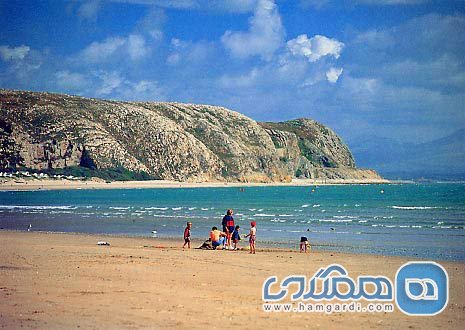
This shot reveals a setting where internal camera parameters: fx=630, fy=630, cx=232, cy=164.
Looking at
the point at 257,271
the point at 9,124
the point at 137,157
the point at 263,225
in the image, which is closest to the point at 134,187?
the point at 137,157

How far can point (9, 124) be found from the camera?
129 m

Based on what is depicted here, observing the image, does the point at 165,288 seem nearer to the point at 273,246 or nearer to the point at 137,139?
the point at 273,246

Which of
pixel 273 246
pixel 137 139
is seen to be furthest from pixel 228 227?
pixel 137 139

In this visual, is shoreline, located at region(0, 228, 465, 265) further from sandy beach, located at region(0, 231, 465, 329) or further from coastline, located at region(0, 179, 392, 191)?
coastline, located at region(0, 179, 392, 191)

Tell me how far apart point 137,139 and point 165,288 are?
13114 cm

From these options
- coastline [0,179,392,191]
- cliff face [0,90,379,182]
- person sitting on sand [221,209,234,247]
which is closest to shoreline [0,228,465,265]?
person sitting on sand [221,209,234,247]

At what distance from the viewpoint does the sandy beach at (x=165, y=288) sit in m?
10.8

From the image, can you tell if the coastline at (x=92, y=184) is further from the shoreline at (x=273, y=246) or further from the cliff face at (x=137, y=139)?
the shoreline at (x=273, y=246)

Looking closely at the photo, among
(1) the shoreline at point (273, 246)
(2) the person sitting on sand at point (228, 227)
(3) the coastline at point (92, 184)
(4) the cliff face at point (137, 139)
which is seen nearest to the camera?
(1) the shoreline at point (273, 246)

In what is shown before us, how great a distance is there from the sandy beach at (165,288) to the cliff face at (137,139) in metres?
111

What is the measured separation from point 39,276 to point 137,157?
125 meters

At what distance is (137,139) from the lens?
469 ft

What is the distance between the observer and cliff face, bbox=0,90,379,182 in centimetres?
12850

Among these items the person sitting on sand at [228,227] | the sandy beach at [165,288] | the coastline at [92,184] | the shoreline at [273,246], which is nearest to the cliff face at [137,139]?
the coastline at [92,184]
